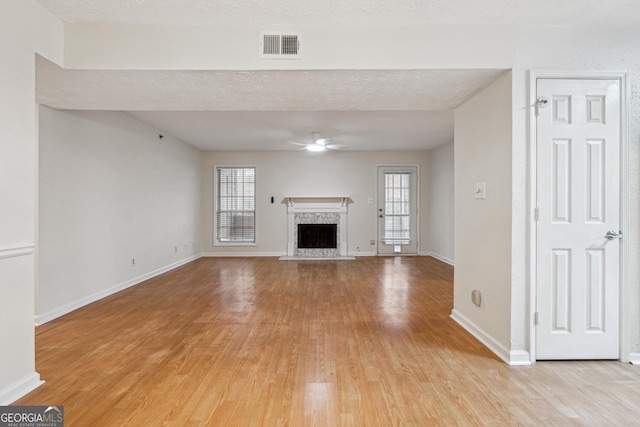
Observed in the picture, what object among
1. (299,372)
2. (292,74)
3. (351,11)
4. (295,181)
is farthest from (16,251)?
(295,181)

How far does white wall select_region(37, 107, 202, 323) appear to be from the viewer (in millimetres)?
3498

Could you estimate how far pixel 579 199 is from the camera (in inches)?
97.7

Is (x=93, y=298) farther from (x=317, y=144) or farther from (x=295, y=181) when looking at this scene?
(x=295, y=181)

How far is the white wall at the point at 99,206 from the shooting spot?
3.50 m

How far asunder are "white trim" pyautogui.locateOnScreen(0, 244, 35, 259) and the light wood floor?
0.86 m

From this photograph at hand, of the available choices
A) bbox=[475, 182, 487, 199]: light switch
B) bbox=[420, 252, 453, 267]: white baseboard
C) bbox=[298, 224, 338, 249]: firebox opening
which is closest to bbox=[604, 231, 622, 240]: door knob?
bbox=[475, 182, 487, 199]: light switch

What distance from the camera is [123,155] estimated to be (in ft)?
15.6

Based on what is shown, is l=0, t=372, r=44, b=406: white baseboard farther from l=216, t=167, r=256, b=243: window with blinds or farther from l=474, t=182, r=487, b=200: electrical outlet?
l=216, t=167, r=256, b=243: window with blinds

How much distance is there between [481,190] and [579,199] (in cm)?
69

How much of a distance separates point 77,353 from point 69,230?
5.57 ft

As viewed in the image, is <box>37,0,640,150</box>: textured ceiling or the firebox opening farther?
the firebox opening

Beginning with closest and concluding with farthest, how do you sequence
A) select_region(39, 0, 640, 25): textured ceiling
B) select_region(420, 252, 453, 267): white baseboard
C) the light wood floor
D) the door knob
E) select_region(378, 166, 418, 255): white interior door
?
the light wood floor
select_region(39, 0, 640, 25): textured ceiling
the door knob
select_region(420, 252, 453, 267): white baseboard
select_region(378, 166, 418, 255): white interior door

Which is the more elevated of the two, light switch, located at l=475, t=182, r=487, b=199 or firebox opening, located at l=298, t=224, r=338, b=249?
light switch, located at l=475, t=182, r=487, b=199

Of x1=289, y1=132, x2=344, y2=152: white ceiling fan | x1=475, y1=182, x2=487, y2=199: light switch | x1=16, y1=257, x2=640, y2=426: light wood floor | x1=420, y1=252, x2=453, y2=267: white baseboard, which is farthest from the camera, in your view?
x1=420, y1=252, x2=453, y2=267: white baseboard
